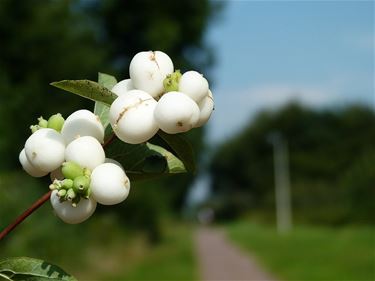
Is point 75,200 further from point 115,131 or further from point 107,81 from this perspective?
point 107,81

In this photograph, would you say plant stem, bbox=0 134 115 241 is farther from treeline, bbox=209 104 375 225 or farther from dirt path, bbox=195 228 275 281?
treeline, bbox=209 104 375 225

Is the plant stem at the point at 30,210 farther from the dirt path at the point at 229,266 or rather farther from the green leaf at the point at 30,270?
the dirt path at the point at 229,266

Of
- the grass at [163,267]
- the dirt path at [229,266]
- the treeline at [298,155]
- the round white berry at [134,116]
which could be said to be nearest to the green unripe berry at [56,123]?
the round white berry at [134,116]

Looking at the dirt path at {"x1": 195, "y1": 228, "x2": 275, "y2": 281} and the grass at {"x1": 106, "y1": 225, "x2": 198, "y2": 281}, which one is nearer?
the grass at {"x1": 106, "y1": 225, "x2": 198, "y2": 281}

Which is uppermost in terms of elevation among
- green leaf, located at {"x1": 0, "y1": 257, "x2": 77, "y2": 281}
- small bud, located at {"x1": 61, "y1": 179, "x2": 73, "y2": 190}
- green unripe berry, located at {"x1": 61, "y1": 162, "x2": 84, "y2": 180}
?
green unripe berry, located at {"x1": 61, "y1": 162, "x2": 84, "y2": 180}

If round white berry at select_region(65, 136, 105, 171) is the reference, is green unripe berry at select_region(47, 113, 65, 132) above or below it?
above

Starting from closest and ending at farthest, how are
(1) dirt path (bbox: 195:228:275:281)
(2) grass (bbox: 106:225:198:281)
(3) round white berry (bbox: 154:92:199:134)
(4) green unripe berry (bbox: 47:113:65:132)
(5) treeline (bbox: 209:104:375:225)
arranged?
(3) round white berry (bbox: 154:92:199:134) < (4) green unripe berry (bbox: 47:113:65:132) < (2) grass (bbox: 106:225:198:281) < (1) dirt path (bbox: 195:228:275:281) < (5) treeline (bbox: 209:104:375:225)

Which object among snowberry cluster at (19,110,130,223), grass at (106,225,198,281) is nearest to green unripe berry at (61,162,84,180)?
snowberry cluster at (19,110,130,223)
